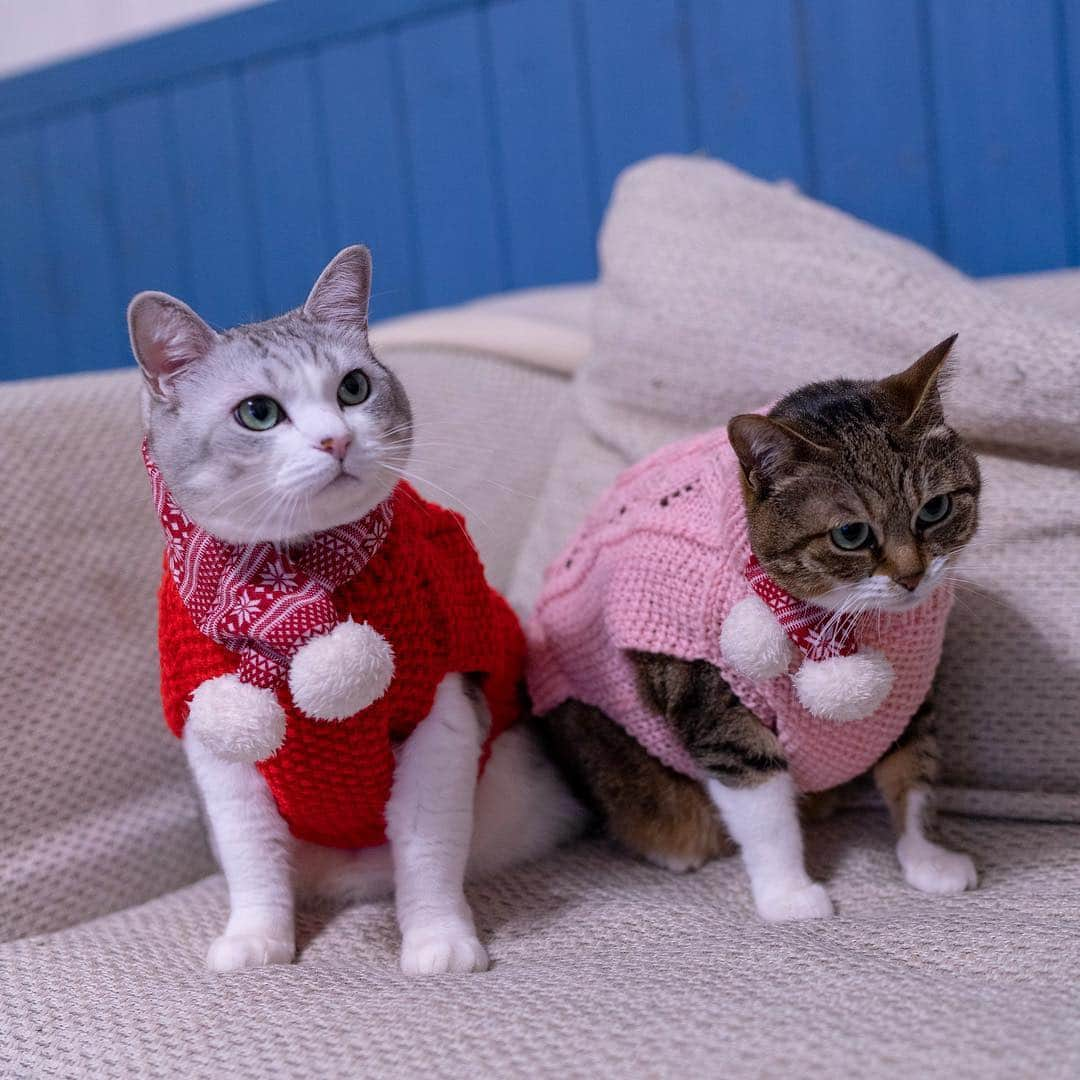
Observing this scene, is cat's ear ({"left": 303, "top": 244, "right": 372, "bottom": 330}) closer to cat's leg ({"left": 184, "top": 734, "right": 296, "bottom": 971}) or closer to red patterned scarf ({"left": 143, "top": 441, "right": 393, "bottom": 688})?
red patterned scarf ({"left": 143, "top": 441, "right": 393, "bottom": 688})

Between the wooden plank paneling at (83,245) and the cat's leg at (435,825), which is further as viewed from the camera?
the wooden plank paneling at (83,245)

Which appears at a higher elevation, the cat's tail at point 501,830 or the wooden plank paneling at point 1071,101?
the wooden plank paneling at point 1071,101

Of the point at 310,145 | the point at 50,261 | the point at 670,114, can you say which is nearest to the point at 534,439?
the point at 670,114

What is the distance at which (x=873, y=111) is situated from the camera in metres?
1.61

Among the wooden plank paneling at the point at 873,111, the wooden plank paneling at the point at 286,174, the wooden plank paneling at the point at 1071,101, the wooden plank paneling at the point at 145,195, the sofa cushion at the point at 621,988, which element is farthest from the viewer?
the wooden plank paneling at the point at 145,195

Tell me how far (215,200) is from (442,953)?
5.27 feet

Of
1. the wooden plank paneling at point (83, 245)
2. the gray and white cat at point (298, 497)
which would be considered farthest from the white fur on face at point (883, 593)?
the wooden plank paneling at point (83, 245)

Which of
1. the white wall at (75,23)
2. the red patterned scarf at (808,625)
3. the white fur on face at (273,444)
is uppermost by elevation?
the white wall at (75,23)

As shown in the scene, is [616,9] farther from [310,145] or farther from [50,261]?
[50,261]

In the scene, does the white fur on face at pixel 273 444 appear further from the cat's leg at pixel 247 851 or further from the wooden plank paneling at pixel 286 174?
the wooden plank paneling at pixel 286 174

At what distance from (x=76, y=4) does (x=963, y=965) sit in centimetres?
220

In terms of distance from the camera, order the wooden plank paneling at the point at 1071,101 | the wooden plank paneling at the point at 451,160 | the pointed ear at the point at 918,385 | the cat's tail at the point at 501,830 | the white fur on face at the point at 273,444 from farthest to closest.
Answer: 1. the wooden plank paneling at the point at 451,160
2. the wooden plank paneling at the point at 1071,101
3. the cat's tail at the point at 501,830
4. the pointed ear at the point at 918,385
5. the white fur on face at the point at 273,444

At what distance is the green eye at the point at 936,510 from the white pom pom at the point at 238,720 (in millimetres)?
520

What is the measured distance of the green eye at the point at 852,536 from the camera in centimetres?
93
